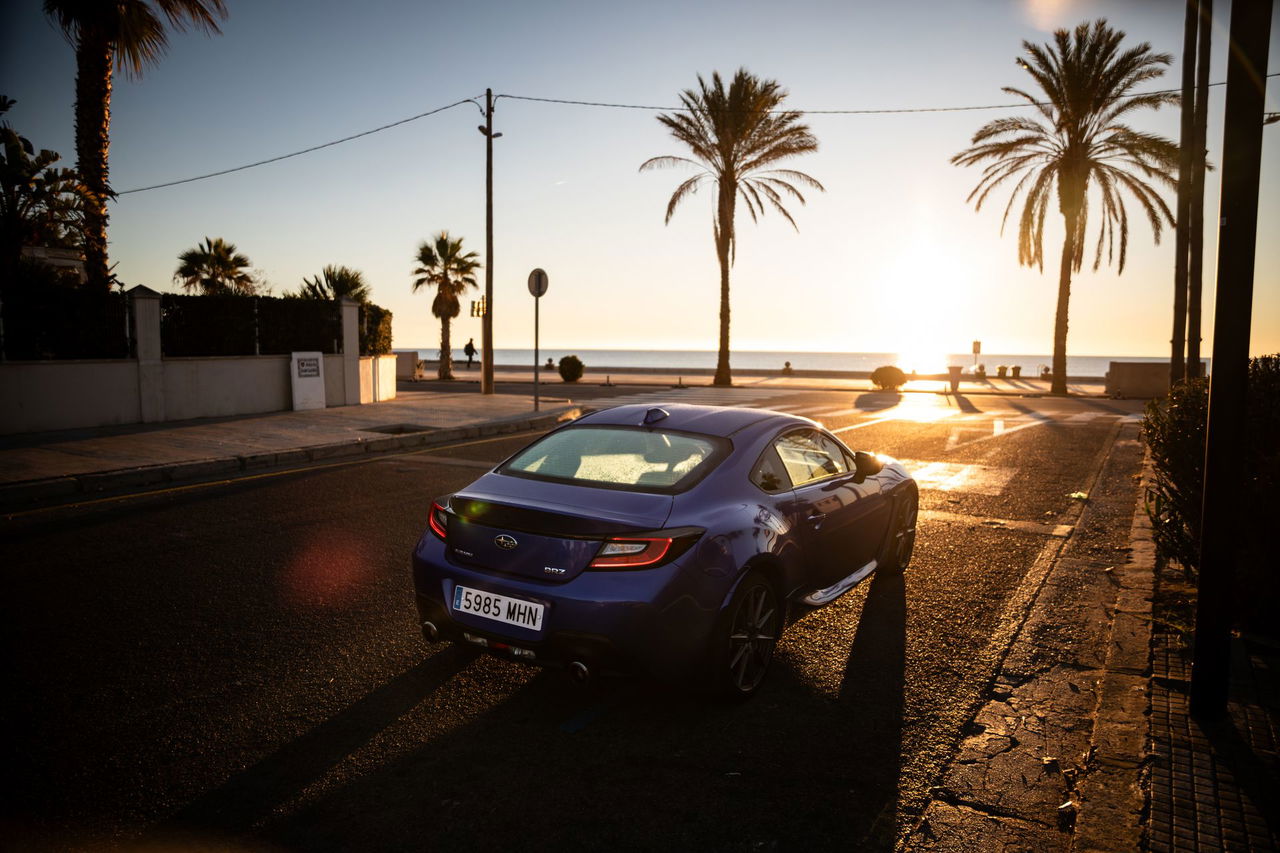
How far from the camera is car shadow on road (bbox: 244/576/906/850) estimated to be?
9.56 ft

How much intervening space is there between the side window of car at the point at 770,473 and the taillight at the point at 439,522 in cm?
160

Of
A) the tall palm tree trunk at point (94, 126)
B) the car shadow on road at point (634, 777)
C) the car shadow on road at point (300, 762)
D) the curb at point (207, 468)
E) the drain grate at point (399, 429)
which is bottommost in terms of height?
the car shadow on road at point (634, 777)

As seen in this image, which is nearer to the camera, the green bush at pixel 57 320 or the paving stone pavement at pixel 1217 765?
the paving stone pavement at pixel 1217 765

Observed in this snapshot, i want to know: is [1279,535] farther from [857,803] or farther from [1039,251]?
[1039,251]

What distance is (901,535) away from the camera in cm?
619

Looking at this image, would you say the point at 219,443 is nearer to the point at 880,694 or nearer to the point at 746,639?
the point at 746,639

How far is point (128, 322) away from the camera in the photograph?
14.9 m

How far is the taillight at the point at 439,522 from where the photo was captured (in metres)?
4.02

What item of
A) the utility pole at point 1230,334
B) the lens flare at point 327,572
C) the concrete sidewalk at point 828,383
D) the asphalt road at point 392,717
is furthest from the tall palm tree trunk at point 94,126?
the utility pole at point 1230,334

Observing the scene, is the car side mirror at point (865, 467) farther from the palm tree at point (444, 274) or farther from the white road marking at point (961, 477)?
the palm tree at point (444, 274)

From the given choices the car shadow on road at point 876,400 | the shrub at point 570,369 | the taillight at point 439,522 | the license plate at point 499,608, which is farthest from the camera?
the shrub at point 570,369

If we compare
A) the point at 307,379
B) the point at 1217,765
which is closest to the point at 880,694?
the point at 1217,765

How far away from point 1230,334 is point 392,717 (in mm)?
4255

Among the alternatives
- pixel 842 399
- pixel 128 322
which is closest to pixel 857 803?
pixel 128 322
